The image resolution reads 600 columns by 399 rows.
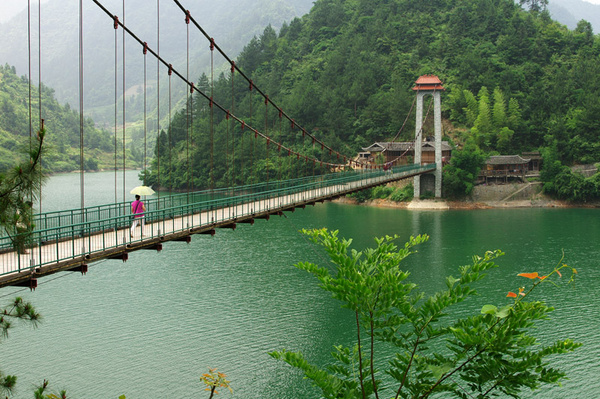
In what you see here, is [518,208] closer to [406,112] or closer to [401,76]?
[406,112]

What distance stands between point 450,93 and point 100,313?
141 ft

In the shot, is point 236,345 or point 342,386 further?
point 236,345

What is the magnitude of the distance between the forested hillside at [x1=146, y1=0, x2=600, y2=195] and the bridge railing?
19.8 meters

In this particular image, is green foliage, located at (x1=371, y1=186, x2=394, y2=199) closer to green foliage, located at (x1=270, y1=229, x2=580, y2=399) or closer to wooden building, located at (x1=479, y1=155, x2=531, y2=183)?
wooden building, located at (x1=479, y1=155, x2=531, y2=183)

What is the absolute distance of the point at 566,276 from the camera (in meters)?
22.6

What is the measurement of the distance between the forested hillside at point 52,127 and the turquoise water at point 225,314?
56899mm

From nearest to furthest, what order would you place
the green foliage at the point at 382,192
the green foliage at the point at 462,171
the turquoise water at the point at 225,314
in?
the turquoise water at the point at 225,314
the green foliage at the point at 462,171
the green foliage at the point at 382,192

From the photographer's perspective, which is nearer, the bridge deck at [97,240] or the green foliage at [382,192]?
the bridge deck at [97,240]

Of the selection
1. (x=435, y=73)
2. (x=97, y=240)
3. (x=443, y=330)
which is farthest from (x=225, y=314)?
(x=435, y=73)

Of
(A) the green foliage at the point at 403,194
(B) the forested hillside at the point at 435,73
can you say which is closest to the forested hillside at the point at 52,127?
(B) the forested hillside at the point at 435,73

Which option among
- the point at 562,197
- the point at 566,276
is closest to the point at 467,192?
the point at 562,197

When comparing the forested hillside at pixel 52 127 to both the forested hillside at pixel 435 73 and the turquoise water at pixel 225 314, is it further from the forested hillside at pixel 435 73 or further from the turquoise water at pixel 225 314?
the turquoise water at pixel 225 314

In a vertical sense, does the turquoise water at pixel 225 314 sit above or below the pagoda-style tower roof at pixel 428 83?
below

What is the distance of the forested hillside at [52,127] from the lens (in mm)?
83250
